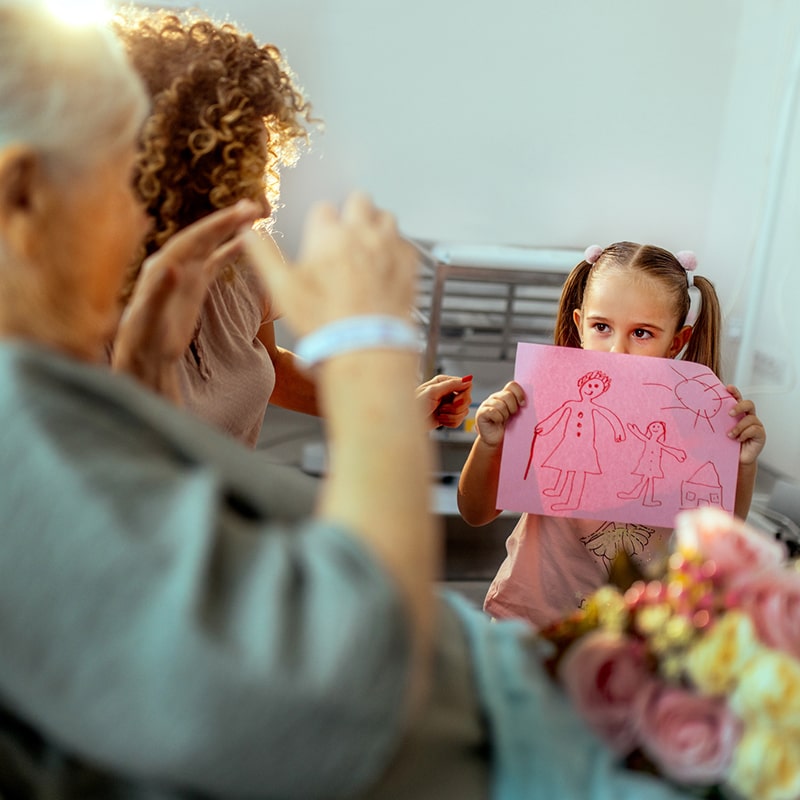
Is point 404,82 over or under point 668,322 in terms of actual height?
over

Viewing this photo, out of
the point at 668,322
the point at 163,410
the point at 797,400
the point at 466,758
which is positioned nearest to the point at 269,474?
the point at 163,410

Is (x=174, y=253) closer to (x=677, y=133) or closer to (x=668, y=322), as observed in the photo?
(x=668, y=322)

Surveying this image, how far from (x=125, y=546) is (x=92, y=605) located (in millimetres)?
36

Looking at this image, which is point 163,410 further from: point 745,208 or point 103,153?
point 745,208

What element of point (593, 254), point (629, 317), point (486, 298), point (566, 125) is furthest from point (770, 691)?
point (566, 125)

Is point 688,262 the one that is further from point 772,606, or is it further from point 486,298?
point 486,298

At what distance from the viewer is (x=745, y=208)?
3230 millimetres

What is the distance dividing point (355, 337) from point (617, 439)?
82 centimetres

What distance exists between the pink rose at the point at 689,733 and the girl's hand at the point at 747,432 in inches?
27.8

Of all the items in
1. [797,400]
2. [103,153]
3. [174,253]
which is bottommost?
[797,400]

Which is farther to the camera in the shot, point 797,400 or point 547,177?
point 547,177

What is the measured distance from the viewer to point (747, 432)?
1.30 meters

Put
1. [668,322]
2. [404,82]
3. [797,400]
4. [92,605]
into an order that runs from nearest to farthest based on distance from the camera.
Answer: [92,605], [668,322], [797,400], [404,82]

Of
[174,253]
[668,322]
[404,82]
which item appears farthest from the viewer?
[404,82]
